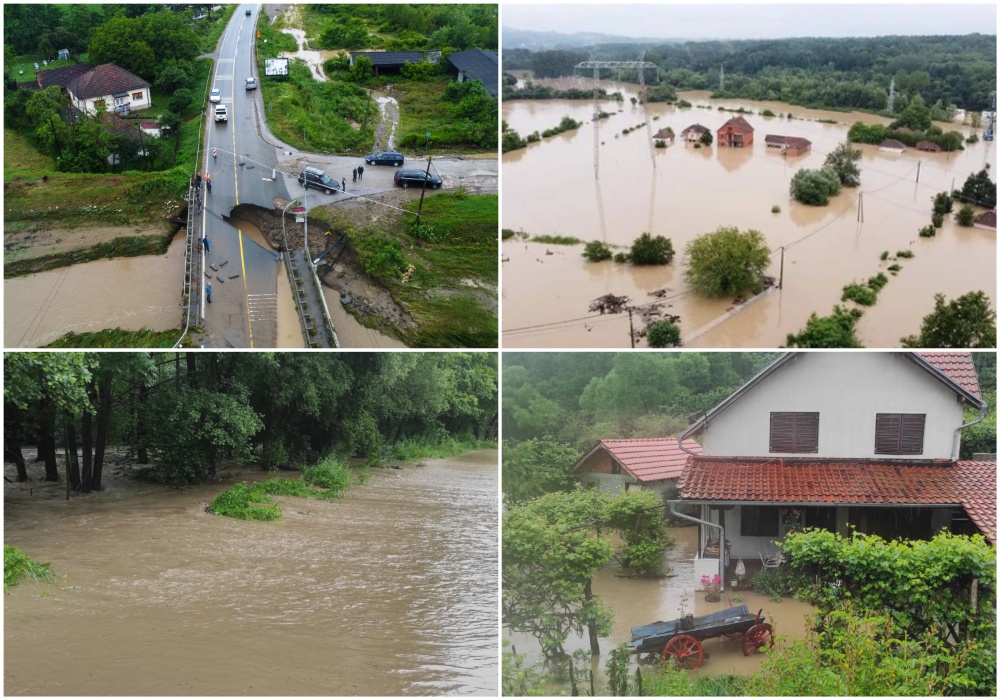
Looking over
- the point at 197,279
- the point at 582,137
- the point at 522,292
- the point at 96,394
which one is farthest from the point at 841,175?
the point at 96,394

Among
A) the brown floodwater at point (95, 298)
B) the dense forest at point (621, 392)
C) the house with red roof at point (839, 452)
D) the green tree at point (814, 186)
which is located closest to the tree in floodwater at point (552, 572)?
the house with red roof at point (839, 452)

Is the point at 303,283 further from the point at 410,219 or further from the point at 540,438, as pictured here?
the point at 540,438

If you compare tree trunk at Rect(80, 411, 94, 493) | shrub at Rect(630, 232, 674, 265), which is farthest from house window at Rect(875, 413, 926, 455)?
tree trunk at Rect(80, 411, 94, 493)

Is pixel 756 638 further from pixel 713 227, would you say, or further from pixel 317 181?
pixel 713 227

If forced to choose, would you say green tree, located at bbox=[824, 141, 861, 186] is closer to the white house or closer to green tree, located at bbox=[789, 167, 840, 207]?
green tree, located at bbox=[789, 167, 840, 207]

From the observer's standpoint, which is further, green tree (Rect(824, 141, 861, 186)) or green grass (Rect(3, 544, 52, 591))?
green tree (Rect(824, 141, 861, 186))

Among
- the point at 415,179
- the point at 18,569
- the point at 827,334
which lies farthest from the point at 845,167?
the point at 18,569
